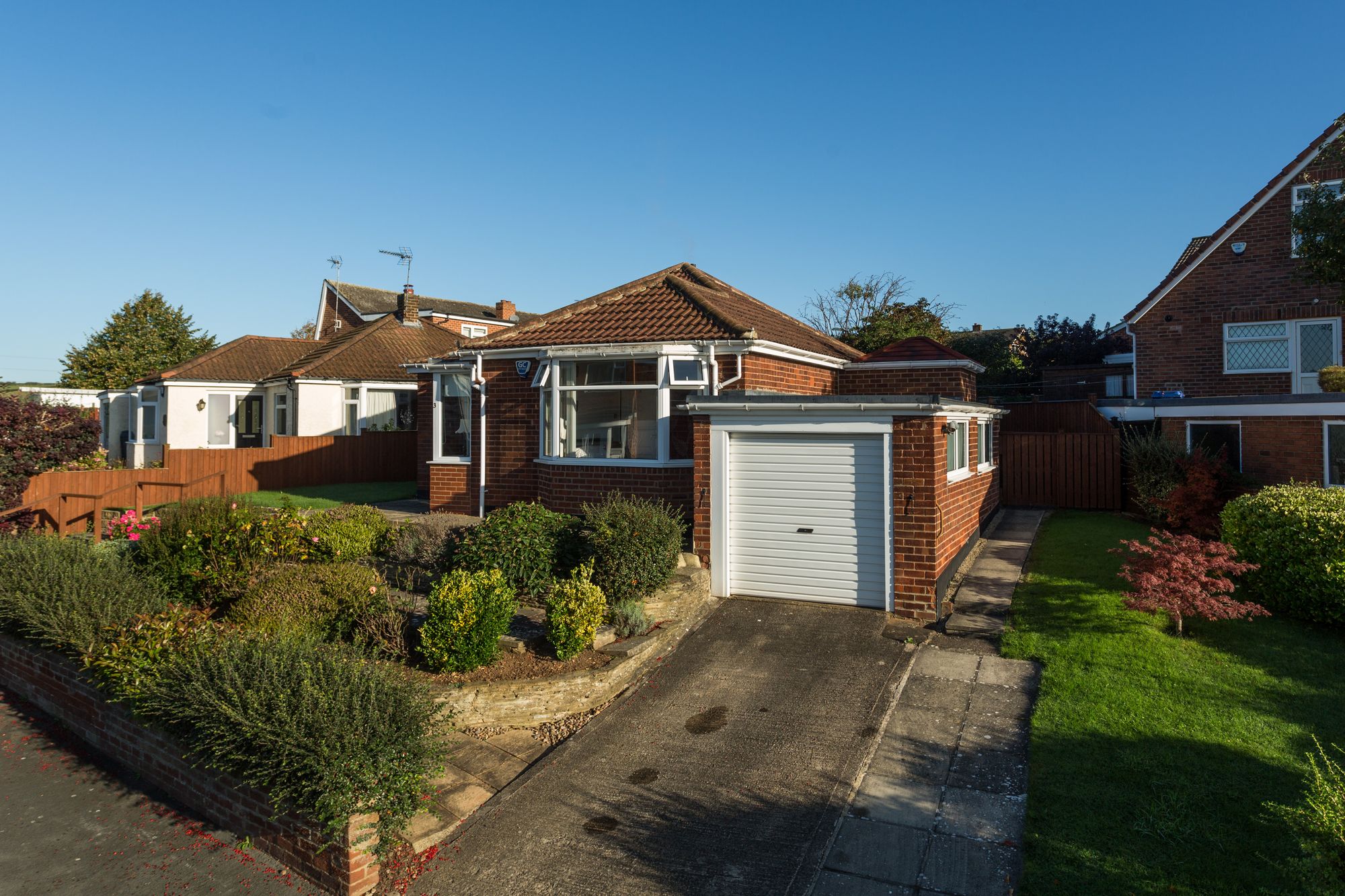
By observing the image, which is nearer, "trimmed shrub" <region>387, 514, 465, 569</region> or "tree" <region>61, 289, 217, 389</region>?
"trimmed shrub" <region>387, 514, 465, 569</region>

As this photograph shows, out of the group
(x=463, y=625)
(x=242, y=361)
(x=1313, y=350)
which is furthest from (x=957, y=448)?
(x=242, y=361)

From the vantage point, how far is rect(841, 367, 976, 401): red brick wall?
1556 centimetres

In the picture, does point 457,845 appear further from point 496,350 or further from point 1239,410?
point 1239,410

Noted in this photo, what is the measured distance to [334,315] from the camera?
→ 4153 centimetres

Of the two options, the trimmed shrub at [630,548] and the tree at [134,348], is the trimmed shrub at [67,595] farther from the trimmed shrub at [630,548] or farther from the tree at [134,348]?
the tree at [134,348]

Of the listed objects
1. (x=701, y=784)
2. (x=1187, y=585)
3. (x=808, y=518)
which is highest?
(x=808, y=518)

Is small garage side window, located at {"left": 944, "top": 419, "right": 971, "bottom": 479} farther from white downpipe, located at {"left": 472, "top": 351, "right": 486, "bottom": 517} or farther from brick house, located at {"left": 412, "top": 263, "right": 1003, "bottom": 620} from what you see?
white downpipe, located at {"left": 472, "top": 351, "right": 486, "bottom": 517}

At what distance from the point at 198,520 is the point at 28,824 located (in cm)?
438

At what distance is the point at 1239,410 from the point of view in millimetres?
14000

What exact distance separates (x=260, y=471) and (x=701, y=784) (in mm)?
20847

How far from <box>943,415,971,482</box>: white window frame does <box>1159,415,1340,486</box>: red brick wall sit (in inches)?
218

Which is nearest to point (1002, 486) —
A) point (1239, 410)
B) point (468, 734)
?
point (1239, 410)

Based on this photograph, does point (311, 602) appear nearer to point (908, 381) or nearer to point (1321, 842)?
point (1321, 842)

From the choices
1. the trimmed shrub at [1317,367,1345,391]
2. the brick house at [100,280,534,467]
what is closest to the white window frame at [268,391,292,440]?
the brick house at [100,280,534,467]
